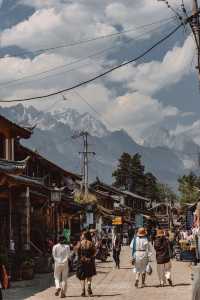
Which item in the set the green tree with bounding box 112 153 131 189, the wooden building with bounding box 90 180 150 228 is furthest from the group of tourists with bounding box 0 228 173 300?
the green tree with bounding box 112 153 131 189

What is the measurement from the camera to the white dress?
17538 millimetres

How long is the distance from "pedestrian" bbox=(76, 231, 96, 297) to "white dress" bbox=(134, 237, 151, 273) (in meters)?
1.92

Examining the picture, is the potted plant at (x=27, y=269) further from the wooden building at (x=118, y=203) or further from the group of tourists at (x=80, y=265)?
the wooden building at (x=118, y=203)

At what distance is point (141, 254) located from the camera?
17641mm

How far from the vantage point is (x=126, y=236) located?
2640 inches

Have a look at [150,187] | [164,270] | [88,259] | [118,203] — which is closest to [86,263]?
[88,259]

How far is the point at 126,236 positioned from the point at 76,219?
60.0 ft

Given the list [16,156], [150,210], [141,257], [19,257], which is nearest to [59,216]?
[16,156]

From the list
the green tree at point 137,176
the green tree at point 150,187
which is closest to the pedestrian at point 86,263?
the green tree at point 137,176

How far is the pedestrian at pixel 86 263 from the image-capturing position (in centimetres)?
1588

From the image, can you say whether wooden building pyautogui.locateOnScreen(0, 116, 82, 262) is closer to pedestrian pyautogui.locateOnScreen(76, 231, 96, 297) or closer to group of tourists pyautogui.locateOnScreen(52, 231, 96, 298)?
group of tourists pyautogui.locateOnScreen(52, 231, 96, 298)

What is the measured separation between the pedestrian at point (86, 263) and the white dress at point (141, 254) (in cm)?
192

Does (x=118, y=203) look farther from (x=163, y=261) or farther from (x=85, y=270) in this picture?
(x=85, y=270)

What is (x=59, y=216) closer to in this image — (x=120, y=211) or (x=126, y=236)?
(x=126, y=236)
